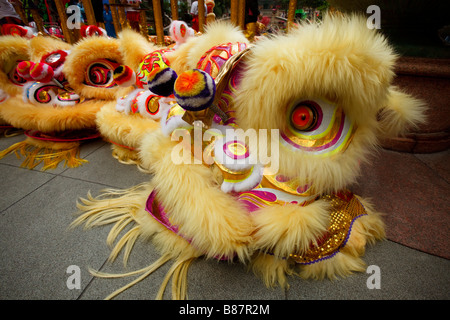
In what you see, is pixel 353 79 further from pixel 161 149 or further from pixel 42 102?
pixel 42 102

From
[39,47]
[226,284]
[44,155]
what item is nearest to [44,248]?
[226,284]

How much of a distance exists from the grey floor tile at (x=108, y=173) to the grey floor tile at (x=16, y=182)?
115 millimetres

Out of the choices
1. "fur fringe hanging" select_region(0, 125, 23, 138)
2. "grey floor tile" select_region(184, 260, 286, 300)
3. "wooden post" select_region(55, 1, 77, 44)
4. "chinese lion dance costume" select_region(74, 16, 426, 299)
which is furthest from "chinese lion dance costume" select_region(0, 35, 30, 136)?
"grey floor tile" select_region(184, 260, 286, 300)

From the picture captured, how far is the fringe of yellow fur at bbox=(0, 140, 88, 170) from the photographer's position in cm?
121

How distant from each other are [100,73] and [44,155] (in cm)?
59

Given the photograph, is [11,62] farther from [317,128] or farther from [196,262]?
[317,128]

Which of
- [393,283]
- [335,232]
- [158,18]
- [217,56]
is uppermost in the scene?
[158,18]

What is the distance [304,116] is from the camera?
537mm

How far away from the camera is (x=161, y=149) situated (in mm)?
671

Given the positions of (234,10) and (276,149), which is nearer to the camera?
(276,149)

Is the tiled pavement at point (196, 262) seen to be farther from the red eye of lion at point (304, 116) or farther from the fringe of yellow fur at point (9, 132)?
the fringe of yellow fur at point (9, 132)
